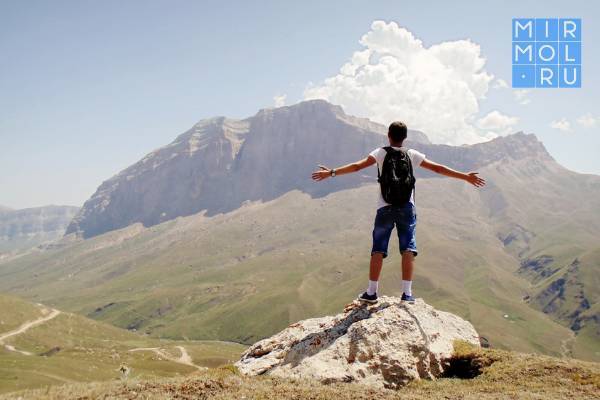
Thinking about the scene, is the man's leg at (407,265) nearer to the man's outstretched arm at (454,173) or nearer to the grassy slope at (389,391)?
the man's outstretched arm at (454,173)

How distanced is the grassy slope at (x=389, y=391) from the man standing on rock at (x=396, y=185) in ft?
13.8

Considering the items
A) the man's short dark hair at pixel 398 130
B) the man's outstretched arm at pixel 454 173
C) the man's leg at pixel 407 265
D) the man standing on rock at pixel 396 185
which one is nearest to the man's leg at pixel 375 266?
the man standing on rock at pixel 396 185

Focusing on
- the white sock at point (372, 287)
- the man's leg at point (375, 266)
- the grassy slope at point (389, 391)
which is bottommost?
the grassy slope at point (389, 391)

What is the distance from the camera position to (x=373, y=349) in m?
14.7

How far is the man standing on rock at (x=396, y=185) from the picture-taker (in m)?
15.2

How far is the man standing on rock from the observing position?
15250 millimetres

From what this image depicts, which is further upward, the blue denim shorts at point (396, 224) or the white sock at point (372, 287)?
the blue denim shorts at point (396, 224)

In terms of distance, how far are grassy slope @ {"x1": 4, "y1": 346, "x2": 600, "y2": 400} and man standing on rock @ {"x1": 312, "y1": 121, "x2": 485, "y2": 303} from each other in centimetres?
422

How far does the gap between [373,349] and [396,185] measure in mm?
5641

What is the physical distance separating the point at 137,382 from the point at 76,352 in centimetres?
22020

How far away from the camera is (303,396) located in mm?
11750

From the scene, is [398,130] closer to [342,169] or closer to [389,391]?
[342,169]

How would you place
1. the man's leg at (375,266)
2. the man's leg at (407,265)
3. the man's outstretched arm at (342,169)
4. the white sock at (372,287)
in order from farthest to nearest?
the white sock at (372,287) < the man's leg at (407,265) < the man's leg at (375,266) < the man's outstretched arm at (342,169)

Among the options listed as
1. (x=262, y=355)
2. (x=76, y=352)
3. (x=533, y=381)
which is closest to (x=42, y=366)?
(x=76, y=352)
